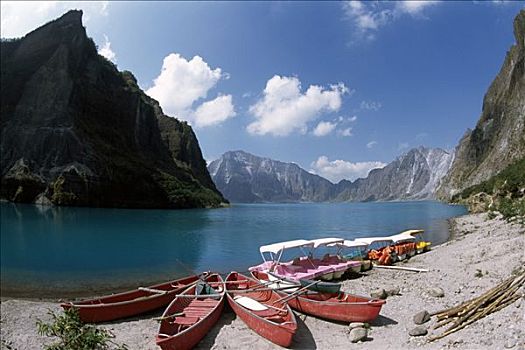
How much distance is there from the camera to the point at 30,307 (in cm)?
2114

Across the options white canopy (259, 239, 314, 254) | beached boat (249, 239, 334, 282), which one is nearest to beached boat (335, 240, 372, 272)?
beached boat (249, 239, 334, 282)

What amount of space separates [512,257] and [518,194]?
131 ft

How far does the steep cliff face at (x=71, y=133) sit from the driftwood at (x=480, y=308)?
4938 inches

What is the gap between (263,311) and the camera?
16859mm

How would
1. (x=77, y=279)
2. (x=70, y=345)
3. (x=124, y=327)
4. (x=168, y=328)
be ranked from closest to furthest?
(x=70, y=345)
(x=168, y=328)
(x=124, y=327)
(x=77, y=279)

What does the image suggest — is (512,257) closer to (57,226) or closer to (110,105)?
(57,226)

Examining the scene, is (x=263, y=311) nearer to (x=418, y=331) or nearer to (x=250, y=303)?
(x=250, y=303)

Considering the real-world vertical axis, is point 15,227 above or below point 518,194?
below

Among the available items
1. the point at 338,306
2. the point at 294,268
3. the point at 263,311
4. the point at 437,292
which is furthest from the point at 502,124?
the point at 263,311

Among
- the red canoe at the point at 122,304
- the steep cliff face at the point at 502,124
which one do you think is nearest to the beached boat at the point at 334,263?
the red canoe at the point at 122,304

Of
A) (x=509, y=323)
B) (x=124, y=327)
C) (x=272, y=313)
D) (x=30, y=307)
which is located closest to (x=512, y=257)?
(x=509, y=323)

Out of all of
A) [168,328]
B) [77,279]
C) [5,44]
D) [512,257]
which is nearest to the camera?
[168,328]

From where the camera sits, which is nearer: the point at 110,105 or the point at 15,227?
the point at 15,227

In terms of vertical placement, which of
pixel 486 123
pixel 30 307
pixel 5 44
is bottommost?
pixel 30 307
